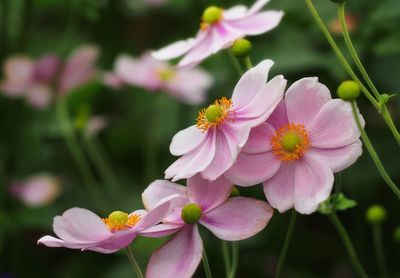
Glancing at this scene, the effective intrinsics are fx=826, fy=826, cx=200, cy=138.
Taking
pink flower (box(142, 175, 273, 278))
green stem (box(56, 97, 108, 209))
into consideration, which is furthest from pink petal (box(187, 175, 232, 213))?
green stem (box(56, 97, 108, 209))

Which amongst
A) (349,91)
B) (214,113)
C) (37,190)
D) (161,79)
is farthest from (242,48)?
(37,190)

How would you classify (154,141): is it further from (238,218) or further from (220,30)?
(238,218)

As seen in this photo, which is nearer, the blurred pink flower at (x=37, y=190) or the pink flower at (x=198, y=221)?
the pink flower at (x=198, y=221)

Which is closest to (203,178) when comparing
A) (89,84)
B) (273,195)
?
(273,195)

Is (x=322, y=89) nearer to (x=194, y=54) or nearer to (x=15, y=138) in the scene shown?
(x=194, y=54)

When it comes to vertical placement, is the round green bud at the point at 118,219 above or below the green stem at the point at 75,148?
above

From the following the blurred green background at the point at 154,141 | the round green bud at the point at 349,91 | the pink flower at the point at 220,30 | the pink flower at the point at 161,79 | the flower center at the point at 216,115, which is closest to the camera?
the round green bud at the point at 349,91

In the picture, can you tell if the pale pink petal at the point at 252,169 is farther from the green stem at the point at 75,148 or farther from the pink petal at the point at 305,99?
the green stem at the point at 75,148

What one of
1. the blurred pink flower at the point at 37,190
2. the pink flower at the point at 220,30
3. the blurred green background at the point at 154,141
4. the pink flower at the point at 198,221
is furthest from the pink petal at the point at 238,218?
the blurred pink flower at the point at 37,190

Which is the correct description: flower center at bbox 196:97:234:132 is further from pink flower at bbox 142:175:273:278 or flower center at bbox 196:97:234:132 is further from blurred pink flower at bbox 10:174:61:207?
blurred pink flower at bbox 10:174:61:207
